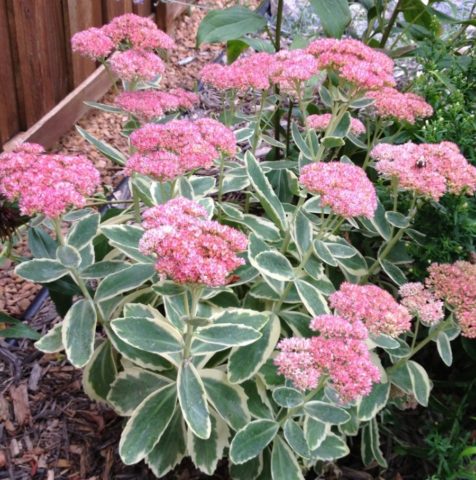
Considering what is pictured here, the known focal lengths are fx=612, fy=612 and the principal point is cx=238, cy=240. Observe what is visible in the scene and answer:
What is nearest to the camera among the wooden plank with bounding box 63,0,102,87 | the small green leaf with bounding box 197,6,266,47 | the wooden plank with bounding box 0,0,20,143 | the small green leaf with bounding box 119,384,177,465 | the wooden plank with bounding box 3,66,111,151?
the small green leaf with bounding box 119,384,177,465

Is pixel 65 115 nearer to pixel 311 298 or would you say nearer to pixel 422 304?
pixel 311 298

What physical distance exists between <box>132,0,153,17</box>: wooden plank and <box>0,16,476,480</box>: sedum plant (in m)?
1.92

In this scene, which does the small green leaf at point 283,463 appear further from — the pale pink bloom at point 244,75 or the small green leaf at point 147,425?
the pale pink bloom at point 244,75

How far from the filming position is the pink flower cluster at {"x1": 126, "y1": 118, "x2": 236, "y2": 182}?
1.51 metres

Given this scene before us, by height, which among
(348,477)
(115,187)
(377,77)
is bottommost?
(348,477)

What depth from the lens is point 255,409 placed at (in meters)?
1.62

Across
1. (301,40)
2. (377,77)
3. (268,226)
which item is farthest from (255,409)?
(301,40)

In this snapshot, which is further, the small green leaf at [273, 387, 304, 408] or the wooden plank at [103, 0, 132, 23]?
the wooden plank at [103, 0, 132, 23]

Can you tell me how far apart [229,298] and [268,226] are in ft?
0.80

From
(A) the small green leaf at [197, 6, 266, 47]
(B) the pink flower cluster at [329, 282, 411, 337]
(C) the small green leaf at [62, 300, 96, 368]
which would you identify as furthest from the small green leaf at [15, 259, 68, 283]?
(A) the small green leaf at [197, 6, 266, 47]

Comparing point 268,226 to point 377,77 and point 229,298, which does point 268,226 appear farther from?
point 377,77

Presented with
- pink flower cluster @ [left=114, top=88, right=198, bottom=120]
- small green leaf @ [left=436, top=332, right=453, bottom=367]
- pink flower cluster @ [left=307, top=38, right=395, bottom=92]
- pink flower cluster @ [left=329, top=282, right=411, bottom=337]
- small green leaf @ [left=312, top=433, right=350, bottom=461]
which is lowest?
small green leaf @ [left=312, top=433, right=350, bottom=461]

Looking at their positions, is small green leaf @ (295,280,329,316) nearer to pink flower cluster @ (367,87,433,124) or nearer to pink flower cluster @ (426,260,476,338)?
pink flower cluster @ (426,260,476,338)

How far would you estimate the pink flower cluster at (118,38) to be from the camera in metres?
1.92
